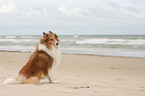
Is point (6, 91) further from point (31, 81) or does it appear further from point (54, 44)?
point (54, 44)

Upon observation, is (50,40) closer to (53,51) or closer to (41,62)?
(53,51)

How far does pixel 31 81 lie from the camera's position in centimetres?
438

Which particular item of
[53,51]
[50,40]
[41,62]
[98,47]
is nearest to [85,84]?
[53,51]

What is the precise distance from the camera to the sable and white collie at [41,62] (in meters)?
4.39

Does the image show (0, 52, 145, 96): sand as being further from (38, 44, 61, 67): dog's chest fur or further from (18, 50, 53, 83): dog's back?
(38, 44, 61, 67): dog's chest fur

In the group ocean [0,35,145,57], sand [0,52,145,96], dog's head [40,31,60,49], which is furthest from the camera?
ocean [0,35,145,57]

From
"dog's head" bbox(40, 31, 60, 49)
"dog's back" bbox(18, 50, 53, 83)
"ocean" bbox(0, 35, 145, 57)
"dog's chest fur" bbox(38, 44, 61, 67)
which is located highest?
"dog's head" bbox(40, 31, 60, 49)

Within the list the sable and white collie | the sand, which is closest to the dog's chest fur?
the sable and white collie

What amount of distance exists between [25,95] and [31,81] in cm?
114

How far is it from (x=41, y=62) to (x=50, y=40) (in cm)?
57

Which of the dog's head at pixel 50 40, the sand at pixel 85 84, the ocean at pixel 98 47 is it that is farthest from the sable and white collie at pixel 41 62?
the ocean at pixel 98 47

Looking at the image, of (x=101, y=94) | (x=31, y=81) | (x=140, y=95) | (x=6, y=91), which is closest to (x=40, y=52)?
(x=31, y=81)

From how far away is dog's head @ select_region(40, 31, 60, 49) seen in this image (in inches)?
182

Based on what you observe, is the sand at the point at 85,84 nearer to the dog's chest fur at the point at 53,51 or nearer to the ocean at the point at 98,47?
the dog's chest fur at the point at 53,51
